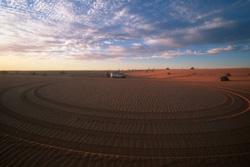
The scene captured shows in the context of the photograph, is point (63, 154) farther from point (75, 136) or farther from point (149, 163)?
point (149, 163)

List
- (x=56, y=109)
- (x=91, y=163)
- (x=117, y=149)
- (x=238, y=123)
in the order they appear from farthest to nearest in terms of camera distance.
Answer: (x=56, y=109), (x=238, y=123), (x=117, y=149), (x=91, y=163)

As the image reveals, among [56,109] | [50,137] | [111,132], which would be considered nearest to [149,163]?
[111,132]

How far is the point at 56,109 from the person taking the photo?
7.11 m

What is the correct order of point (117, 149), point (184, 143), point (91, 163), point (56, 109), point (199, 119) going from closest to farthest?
point (91, 163)
point (117, 149)
point (184, 143)
point (199, 119)
point (56, 109)

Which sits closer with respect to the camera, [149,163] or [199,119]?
[149,163]

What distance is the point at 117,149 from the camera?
3752mm

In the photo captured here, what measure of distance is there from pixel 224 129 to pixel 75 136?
18.2 ft

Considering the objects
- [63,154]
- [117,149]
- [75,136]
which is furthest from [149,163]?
[75,136]

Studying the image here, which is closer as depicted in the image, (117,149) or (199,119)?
(117,149)

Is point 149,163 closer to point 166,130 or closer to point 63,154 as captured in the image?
point 166,130

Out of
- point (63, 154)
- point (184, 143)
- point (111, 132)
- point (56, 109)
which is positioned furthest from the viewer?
point (56, 109)

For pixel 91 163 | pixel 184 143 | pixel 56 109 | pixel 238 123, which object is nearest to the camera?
pixel 91 163

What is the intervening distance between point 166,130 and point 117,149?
215 centimetres

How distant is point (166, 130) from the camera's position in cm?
491
